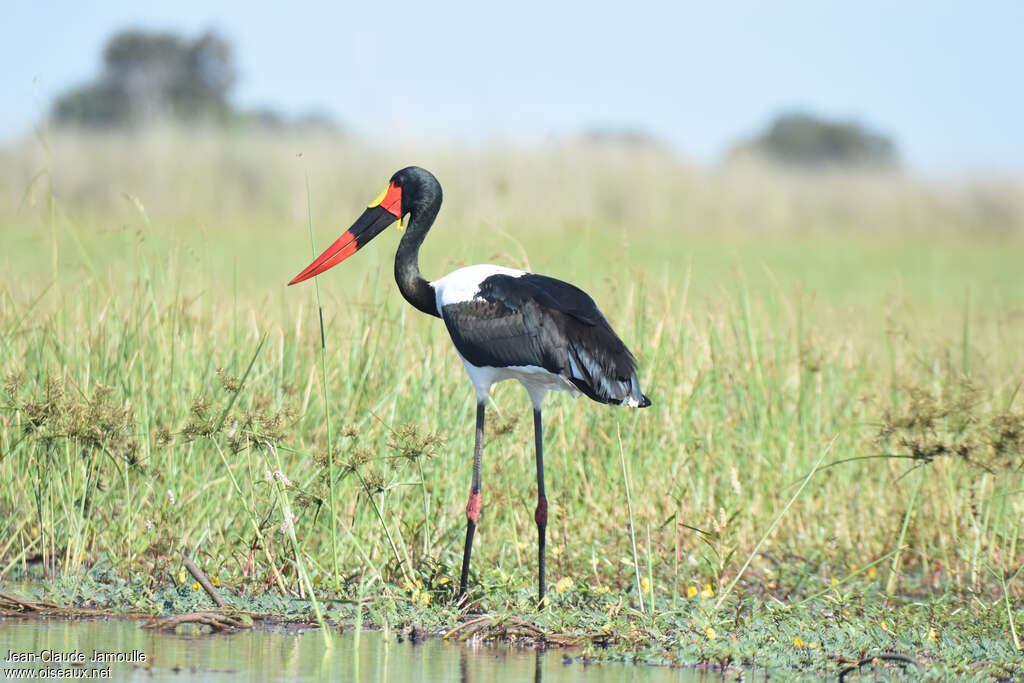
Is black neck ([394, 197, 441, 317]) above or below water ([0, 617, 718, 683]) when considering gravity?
above

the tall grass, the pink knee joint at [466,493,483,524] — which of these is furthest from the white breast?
the pink knee joint at [466,493,483,524]

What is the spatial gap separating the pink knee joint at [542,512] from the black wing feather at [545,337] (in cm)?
51

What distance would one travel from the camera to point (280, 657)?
434 centimetres

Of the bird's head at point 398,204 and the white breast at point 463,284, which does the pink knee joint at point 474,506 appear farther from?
the bird's head at point 398,204

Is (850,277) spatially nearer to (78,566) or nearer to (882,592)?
(882,592)

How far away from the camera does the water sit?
410 centimetres

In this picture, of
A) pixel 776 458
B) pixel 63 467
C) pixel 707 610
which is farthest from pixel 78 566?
pixel 776 458

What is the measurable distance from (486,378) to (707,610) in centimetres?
117

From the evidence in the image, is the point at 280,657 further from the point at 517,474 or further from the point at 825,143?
the point at 825,143

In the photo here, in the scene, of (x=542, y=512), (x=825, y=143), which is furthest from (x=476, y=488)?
(x=825, y=143)

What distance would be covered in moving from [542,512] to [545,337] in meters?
0.70

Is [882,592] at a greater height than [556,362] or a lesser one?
lesser

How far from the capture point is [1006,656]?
4.50 m

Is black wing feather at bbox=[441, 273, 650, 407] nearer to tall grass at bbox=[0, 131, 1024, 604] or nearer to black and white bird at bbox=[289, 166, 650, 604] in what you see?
black and white bird at bbox=[289, 166, 650, 604]
